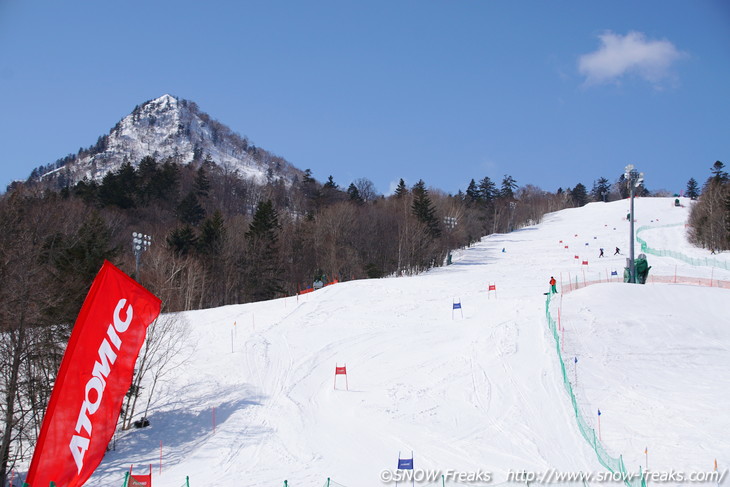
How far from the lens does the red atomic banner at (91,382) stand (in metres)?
8.73

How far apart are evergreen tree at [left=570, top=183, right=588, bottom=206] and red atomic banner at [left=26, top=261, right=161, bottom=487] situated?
182947 millimetres

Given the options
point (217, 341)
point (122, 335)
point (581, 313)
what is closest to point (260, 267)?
point (217, 341)

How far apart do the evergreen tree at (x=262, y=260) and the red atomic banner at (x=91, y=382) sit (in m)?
46.8

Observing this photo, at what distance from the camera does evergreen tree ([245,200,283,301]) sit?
57.0m

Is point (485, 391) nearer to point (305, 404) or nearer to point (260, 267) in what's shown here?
point (305, 404)

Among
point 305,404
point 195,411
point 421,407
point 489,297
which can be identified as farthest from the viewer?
point 489,297

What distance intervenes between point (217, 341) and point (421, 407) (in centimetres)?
1647

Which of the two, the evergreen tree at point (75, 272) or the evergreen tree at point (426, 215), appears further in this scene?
the evergreen tree at point (426, 215)

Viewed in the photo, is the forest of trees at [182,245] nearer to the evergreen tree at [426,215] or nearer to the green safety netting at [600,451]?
the evergreen tree at [426,215]

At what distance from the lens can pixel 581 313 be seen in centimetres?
2714

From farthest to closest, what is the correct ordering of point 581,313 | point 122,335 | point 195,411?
point 581,313 → point 195,411 → point 122,335

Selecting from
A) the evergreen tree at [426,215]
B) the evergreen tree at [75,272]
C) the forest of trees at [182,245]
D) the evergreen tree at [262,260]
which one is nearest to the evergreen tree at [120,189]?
the forest of trees at [182,245]

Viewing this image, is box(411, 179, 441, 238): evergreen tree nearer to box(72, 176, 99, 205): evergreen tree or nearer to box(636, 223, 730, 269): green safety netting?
box(636, 223, 730, 269): green safety netting

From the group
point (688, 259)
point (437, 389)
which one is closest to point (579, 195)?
point (688, 259)
